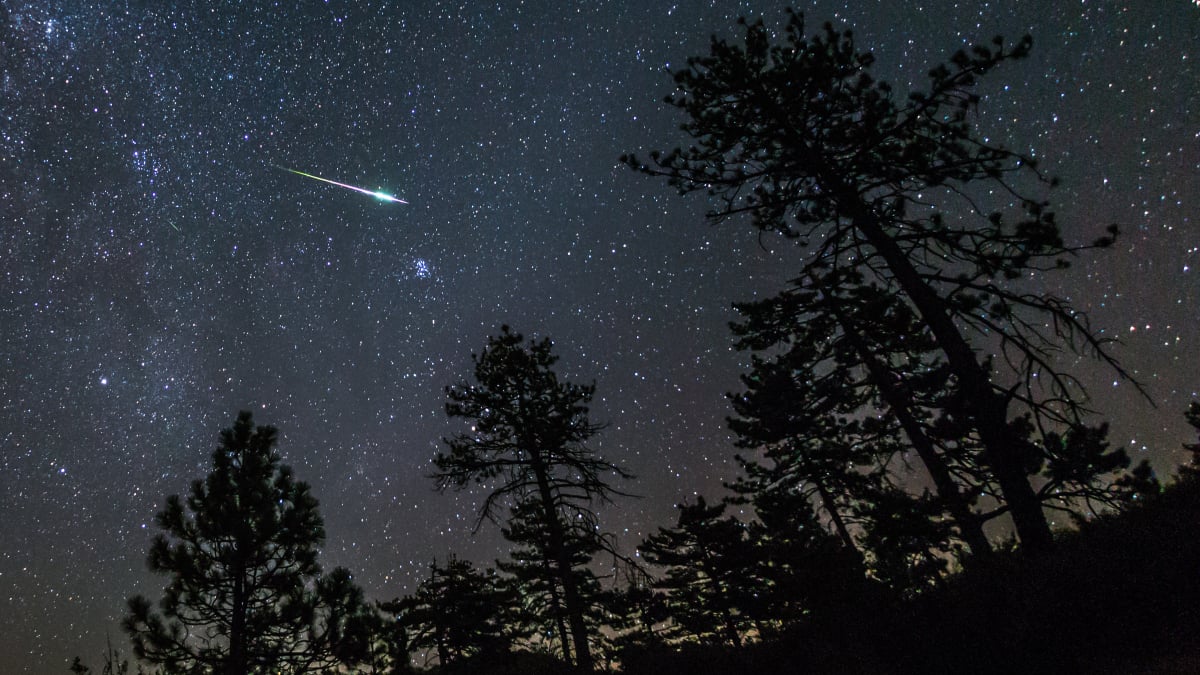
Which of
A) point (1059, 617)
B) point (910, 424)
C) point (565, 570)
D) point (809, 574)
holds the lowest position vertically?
point (1059, 617)

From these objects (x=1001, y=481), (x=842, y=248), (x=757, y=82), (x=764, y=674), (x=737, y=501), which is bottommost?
(x=764, y=674)

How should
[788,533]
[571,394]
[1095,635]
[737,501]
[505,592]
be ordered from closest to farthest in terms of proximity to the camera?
1. [1095,635]
2. [571,394]
3. [788,533]
4. [737,501]
5. [505,592]

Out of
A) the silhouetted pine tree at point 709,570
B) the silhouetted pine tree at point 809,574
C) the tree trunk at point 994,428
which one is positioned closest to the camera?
the tree trunk at point 994,428

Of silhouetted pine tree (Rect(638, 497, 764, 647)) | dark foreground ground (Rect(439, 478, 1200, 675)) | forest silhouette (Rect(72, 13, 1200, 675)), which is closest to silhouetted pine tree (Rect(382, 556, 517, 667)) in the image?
silhouetted pine tree (Rect(638, 497, 764, 647))

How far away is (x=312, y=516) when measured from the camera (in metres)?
11.1

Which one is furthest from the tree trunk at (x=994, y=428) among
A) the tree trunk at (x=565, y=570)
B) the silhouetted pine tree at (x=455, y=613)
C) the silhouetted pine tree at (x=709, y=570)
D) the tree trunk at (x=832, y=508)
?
the silhouetted pine tree at (x=455, y=613)

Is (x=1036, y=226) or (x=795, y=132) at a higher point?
(x=795, y=132)

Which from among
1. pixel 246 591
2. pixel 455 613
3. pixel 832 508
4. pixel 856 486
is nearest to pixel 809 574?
pixel 856 486

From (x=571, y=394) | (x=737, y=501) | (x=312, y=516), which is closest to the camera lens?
(x=312, y=516)

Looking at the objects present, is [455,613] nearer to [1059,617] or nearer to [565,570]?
[565,570]

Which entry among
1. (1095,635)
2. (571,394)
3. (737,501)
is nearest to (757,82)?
(1095,635)

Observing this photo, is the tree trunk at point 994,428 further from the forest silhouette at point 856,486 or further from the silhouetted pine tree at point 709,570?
the silhouetted pine tree at point 709,570

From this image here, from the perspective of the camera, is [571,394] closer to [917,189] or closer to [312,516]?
[312,516]

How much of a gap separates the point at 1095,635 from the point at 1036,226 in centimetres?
470
